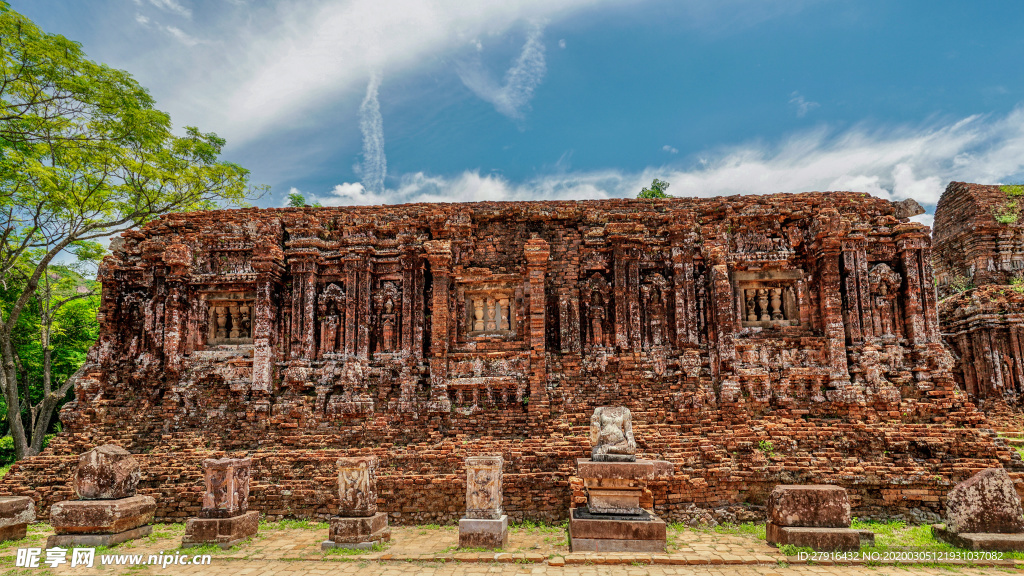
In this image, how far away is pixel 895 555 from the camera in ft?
27.8

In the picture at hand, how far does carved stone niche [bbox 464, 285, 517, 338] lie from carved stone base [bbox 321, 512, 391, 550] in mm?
5391

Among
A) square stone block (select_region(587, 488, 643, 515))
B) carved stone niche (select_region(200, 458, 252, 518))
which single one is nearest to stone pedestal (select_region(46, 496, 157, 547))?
carved stone niche (select_region(200, 458, 252, 518))

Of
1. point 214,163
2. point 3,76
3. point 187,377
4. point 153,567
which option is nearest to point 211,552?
point 153,567

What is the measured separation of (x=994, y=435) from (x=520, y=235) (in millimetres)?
11110

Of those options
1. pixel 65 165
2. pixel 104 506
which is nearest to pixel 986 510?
pixel 104 506

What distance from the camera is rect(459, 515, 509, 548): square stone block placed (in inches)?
359

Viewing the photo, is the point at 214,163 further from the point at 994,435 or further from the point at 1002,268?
the point at 1002,268

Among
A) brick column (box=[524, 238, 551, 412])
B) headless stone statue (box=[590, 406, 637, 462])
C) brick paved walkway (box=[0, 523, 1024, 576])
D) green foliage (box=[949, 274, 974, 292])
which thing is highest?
green foliage (box=[949, 274, 974, 292])

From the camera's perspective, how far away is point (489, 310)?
45.6 feet

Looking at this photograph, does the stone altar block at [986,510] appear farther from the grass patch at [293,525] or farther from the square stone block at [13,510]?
the square stone block at [13,510]

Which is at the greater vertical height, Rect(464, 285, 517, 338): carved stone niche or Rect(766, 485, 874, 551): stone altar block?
Rect(464, 285, 517, 338): carved stone niche

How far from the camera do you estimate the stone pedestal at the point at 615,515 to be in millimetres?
8695

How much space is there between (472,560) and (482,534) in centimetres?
60

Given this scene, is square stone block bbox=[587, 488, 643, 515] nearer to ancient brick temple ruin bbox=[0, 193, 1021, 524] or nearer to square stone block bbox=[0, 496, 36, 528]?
ancient brick temple ruin bbox=[0, 193, 1021, 524]
